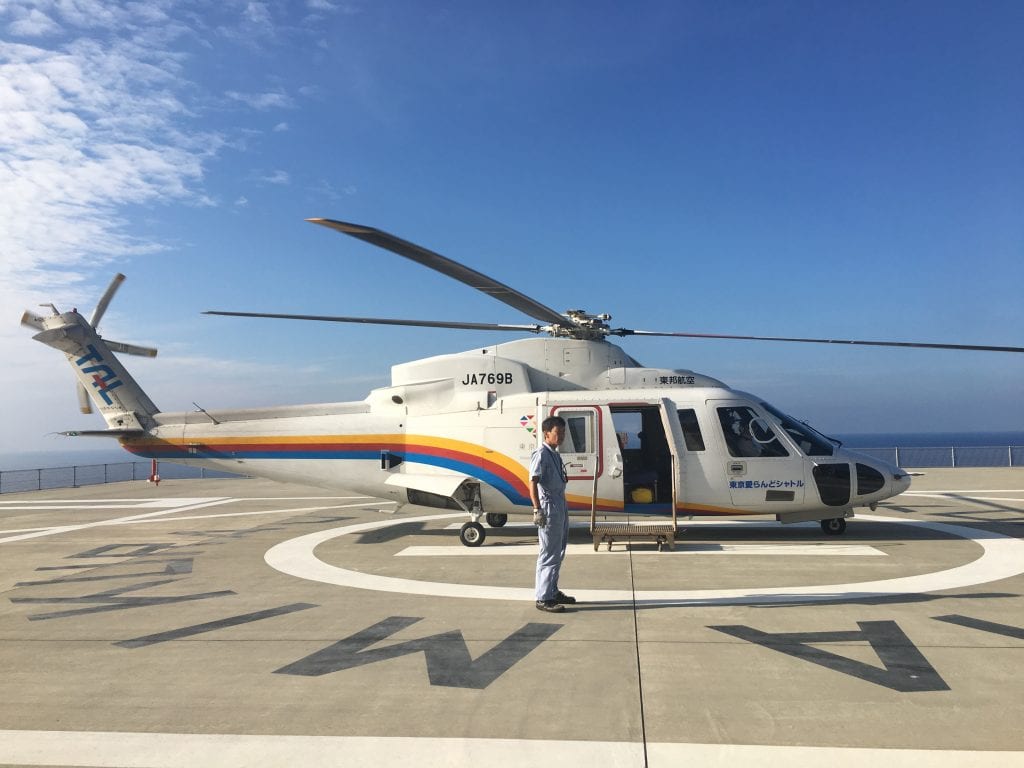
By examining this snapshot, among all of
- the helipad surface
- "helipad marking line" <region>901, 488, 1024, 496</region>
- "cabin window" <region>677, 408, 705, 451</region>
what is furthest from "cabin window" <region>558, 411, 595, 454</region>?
"helipad marking line" <region>901, 488, 1024, 496</region>

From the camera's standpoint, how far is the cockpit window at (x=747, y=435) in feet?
35.2

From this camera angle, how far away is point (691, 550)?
10.1 metres

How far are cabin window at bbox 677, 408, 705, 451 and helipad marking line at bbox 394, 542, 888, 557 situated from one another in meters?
1.59

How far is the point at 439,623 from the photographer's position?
21.1 ft

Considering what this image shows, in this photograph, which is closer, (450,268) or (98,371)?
(450,268)

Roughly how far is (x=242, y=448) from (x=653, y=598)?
27.2ft

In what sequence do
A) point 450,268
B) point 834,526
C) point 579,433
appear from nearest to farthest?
point 450,268 < point 579,433 < point 834,526

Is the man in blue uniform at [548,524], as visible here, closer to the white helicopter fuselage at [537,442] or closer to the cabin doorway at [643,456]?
the white helicopter fuselage at [537,442]

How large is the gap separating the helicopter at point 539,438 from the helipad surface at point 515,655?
0.87m

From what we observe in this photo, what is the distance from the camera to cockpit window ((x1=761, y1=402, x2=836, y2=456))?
10.8m

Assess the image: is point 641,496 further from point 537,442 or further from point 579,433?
point 537,442

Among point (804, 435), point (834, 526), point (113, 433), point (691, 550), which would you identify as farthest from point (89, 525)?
point (834, 526)

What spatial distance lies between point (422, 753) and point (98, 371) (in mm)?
12628

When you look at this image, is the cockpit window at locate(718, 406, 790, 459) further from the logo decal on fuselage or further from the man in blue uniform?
the logo decal on fuselage
